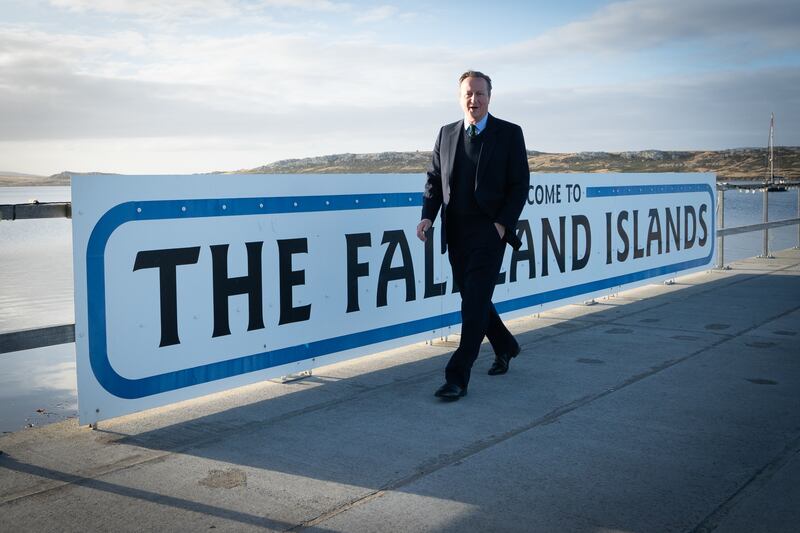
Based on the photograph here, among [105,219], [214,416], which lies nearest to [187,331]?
[214,416]

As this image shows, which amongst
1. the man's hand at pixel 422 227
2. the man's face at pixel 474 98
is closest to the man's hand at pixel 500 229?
the man's hand at pixel 422 227

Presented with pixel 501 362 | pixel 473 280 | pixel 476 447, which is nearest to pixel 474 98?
pixel 473 280

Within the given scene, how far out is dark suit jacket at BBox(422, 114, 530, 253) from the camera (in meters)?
5.15

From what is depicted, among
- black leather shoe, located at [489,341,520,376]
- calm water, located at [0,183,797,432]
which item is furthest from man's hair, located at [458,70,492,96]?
calm water, located at [0,183,797,432]

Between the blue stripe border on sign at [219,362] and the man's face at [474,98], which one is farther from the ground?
the man's face at [474,98]

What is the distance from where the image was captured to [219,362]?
498cm

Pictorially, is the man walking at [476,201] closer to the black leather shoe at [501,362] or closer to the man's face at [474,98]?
the man's face at [474,98]

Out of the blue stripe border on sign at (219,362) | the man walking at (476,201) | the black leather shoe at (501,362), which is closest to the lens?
the blue stripe border on sign at (219,362)

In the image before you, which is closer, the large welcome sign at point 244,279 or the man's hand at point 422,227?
the large welcome sign at point 244,279

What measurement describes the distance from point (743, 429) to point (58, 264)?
10754 millimetres

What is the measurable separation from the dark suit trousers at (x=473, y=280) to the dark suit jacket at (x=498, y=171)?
9 cm

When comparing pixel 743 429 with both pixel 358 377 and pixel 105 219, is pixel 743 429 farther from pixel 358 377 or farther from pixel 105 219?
pixel 105 219

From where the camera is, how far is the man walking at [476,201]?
16.8 ft

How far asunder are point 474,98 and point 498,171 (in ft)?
1.58
